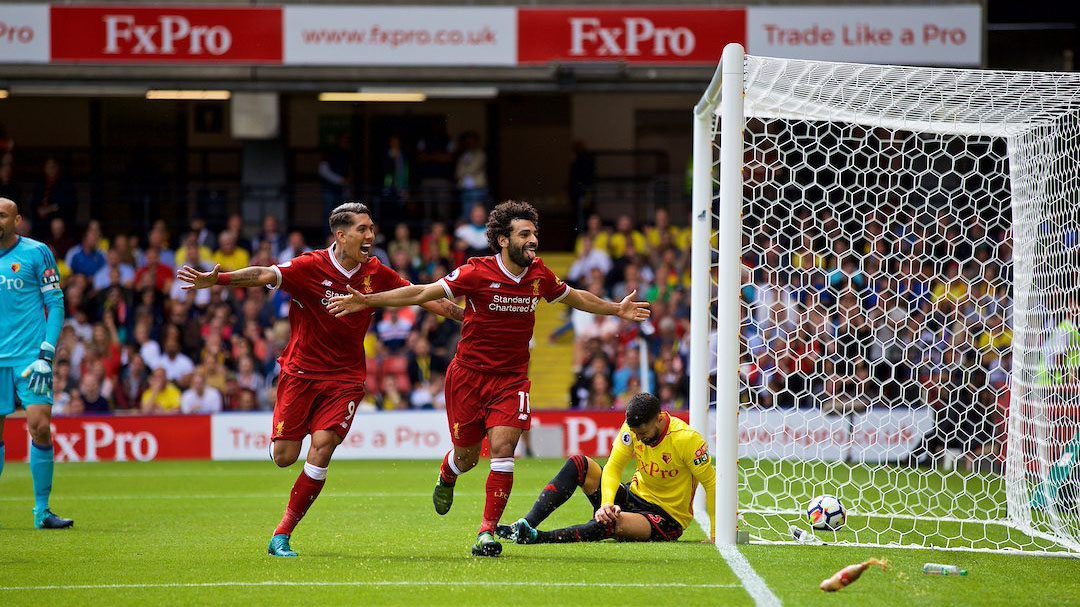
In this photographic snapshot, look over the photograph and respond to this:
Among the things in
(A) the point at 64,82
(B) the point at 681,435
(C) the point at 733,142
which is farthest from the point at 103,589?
(A) the point at 64,82

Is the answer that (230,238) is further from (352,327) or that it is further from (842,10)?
(352,327)

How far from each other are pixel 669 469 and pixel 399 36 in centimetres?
1280

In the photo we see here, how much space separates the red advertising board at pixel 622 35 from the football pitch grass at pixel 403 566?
407 inches

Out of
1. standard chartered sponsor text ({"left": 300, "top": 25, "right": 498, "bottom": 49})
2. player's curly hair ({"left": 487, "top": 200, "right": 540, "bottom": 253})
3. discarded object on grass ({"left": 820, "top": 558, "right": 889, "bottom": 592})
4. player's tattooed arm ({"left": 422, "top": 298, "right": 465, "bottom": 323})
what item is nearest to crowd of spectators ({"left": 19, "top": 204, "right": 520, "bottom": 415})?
standard chartered sponsor text ({"left": 300, "top": 25, "right": 498, "bottom": 49})

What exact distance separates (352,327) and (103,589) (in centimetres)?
220

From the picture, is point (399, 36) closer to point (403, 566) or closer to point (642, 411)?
point (642, 411)

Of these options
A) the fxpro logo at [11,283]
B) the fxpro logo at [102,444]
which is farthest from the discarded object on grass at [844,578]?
the fxpro logo at [102,444]

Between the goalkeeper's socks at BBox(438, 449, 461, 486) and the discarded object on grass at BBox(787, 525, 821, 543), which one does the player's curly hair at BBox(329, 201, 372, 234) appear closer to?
the goalkeeper's socks at BBox(438, 449, 461, 486)

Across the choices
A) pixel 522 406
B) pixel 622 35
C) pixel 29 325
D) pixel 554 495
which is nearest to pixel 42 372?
pixel 29 325

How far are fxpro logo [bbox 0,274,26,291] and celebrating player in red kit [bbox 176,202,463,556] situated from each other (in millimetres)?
2507

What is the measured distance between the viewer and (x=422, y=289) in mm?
7734

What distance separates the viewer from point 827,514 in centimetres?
830

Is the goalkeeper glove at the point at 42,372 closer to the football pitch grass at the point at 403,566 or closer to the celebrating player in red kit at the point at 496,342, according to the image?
the football pitch grass at the point at 403,566

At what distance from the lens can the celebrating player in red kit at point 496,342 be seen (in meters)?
7.75
